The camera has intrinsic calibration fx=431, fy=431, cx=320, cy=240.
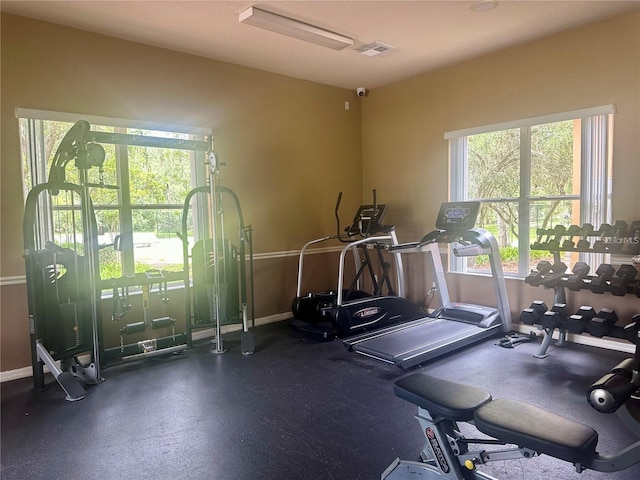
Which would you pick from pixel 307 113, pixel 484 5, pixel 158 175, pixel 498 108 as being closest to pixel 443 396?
pixel 484 5

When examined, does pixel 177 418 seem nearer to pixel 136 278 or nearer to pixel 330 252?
pixel 136 278

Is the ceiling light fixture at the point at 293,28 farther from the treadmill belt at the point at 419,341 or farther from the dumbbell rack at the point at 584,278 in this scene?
the treadmill belt at the point at 419,341

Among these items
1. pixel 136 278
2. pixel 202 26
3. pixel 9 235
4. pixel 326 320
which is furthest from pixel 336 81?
pixel 9 235

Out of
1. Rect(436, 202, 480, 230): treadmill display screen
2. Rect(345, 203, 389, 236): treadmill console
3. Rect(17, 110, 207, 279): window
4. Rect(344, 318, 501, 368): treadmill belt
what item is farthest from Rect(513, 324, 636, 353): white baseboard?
Rect(17, 110, 207, 279): window

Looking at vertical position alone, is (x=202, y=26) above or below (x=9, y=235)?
above

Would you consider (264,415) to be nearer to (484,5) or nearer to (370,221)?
(370,221)

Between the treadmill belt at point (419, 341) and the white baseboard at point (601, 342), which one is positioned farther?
the white baseboard at point (601, 342)

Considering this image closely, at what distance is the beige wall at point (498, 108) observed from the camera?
156 inches

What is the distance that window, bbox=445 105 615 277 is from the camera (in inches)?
166

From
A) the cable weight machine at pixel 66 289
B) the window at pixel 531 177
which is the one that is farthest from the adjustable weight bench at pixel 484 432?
the window at pixel 531 177

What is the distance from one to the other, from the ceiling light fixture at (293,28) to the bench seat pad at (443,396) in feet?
10.3

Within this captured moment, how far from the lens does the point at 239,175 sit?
5148 mm

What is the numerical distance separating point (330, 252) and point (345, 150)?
150cm

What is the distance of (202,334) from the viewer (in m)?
4.90
